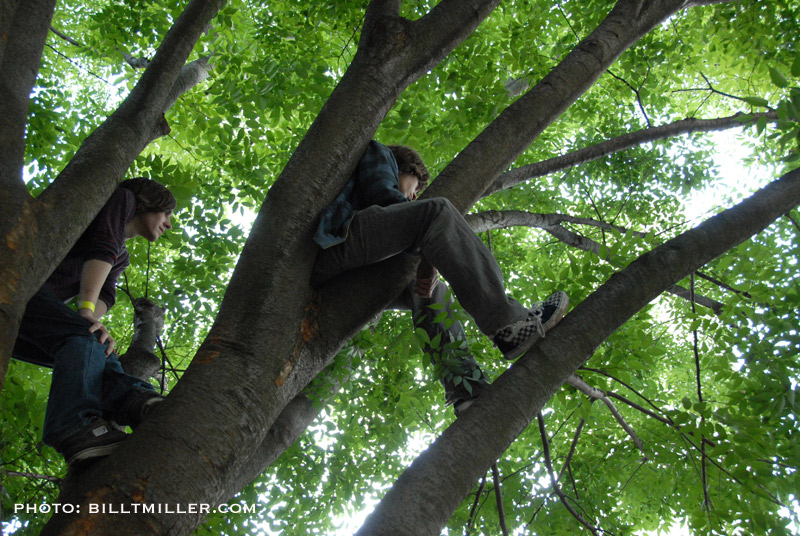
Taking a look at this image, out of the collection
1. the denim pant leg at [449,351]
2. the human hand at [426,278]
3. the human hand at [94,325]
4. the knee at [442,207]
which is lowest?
the human hand at [94,325]

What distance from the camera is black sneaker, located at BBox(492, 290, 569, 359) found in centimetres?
250

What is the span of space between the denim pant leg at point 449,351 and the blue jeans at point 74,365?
1.24m

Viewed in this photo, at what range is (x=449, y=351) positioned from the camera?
8.48 ft

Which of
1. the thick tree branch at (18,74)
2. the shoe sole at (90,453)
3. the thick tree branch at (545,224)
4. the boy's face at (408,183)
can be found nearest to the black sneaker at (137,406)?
the shoe sole at (90,453)

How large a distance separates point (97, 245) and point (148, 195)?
47 cm

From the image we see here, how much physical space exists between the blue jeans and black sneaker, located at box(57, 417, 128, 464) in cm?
11

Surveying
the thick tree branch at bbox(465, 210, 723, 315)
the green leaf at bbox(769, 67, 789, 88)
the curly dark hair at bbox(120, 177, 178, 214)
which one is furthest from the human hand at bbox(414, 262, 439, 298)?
the thick tree branch at bbox(465, 210, 723, 315)

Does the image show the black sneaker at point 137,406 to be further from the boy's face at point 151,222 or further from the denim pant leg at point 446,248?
the boy's face at point 151,222

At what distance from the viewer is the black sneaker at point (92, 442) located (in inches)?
74.1

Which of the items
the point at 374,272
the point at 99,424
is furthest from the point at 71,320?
the point at 374,272

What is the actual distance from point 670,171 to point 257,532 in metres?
5.96

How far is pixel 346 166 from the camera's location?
272 centimetres

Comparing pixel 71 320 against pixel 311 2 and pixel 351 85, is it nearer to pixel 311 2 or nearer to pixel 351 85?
pixel 351 85

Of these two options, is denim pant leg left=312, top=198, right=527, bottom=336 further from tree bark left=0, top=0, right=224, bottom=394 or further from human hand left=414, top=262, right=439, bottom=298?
tree bark left=0, top=0, right=224, bottom=394
